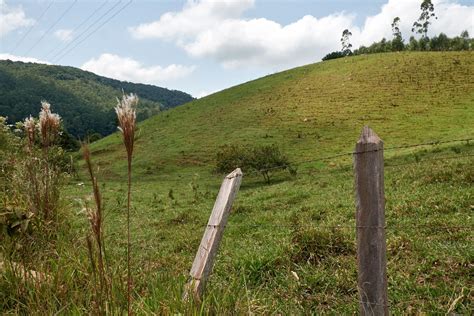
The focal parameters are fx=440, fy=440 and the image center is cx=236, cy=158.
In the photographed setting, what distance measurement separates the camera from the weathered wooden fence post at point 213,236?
4.24 m

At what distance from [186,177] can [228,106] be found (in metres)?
25.3

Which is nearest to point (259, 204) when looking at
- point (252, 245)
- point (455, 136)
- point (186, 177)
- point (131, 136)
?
point (252, 245)

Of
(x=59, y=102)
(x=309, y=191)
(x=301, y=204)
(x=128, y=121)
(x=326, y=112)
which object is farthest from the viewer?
(x=59, y=102)

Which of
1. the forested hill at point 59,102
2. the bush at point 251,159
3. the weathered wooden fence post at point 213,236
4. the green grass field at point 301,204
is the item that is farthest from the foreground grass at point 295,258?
the forested hill at point 59,102

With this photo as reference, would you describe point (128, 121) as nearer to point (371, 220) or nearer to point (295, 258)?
point (371, 220)

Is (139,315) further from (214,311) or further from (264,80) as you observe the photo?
(264,80)

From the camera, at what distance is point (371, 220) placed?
364 cm

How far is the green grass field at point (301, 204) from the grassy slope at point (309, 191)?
4 cm

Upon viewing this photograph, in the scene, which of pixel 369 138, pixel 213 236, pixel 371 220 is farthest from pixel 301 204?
pixel 369 138

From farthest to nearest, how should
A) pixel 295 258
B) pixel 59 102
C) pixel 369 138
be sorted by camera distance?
pixel 59 102, pixel 295 258, pixel 369 138

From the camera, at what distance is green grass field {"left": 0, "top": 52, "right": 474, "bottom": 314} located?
506 cm

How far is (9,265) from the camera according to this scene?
462 centimetres

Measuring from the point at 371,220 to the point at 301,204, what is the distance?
12.4m

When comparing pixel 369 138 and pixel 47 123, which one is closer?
pixel 369 138
